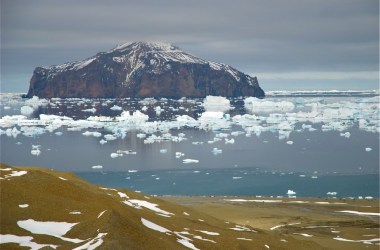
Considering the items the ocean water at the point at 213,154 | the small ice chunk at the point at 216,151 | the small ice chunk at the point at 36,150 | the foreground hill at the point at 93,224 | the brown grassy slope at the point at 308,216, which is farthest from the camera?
the small ice chunk at the point at 216,151

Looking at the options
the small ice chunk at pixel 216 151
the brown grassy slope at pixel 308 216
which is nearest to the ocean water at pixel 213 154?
the small ice chunk at pixel 216 151

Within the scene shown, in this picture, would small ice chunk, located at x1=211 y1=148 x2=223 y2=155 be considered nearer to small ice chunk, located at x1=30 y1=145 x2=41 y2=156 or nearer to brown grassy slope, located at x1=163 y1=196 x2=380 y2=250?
small ice chunk, located at x1=30 y1=145 x2=41 y2=156

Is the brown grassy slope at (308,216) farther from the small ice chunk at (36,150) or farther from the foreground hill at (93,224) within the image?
the small ice chunk at (36,150)

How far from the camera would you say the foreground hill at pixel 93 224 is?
3334 centimetres

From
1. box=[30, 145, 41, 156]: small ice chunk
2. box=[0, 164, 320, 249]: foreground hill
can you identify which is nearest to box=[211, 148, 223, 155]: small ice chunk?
box=[30, 145, 41, 156]: small ice chunk

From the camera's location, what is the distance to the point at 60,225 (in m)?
36.7

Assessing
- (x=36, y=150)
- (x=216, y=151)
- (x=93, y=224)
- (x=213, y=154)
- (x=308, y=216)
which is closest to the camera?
(x=93, y=224)

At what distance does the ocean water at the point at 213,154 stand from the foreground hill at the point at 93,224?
35125 mm

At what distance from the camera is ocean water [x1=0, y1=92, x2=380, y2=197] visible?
8812 cm

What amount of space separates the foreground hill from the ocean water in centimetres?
3513

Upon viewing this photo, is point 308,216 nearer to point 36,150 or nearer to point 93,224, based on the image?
point 93,224

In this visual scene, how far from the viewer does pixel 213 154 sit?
117125 mm

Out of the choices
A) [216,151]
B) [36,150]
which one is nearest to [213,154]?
[216,151]

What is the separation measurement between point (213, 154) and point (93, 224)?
82.6 m
